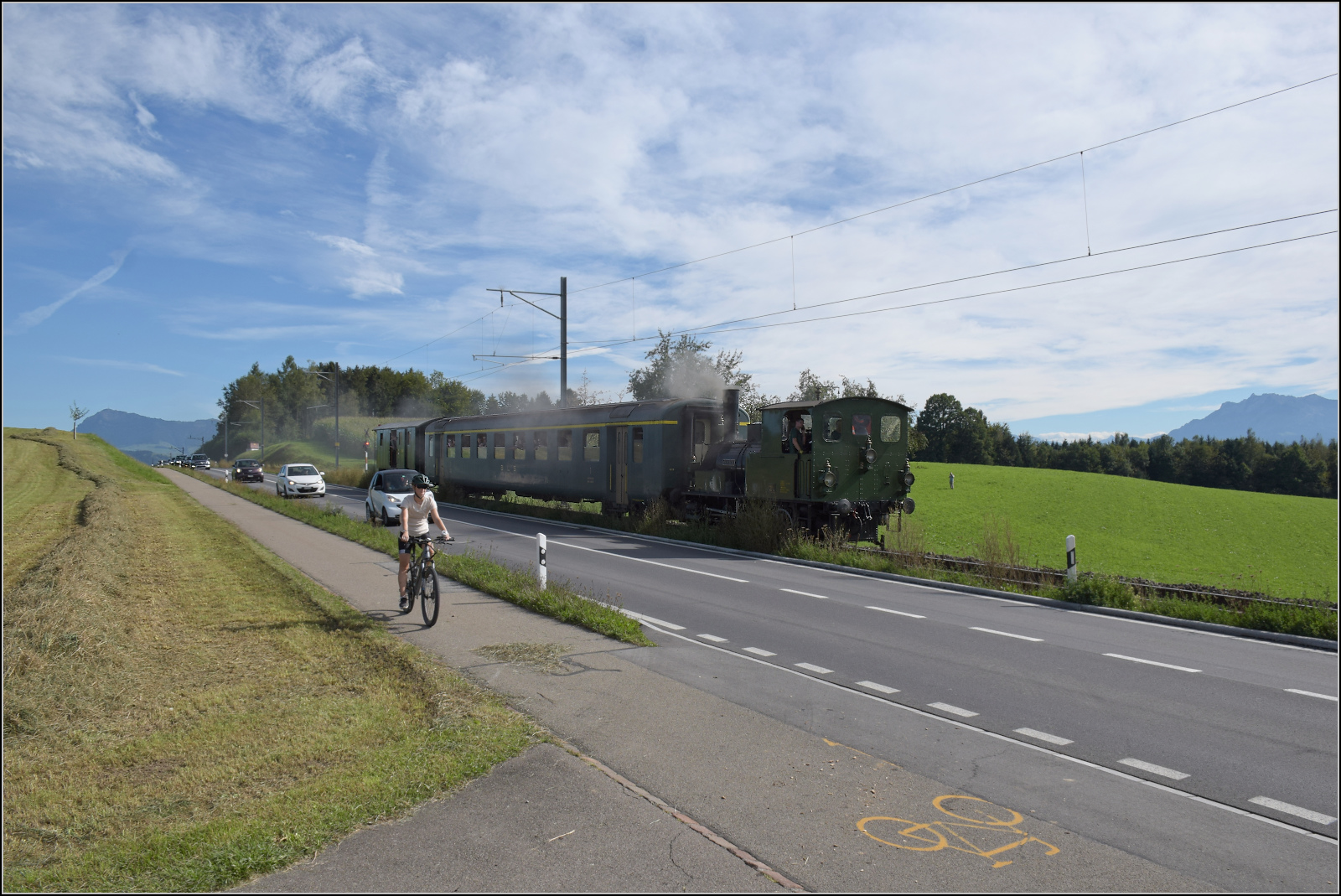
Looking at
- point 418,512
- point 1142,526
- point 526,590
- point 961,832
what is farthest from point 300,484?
point 1142,526

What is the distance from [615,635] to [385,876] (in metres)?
5.16

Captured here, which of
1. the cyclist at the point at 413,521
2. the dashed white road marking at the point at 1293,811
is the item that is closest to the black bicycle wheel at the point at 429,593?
the cyclist at the point at 413,521

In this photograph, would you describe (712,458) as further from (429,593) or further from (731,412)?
(429,593)

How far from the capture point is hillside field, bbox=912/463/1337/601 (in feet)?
88.3

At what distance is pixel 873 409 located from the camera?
17.6m

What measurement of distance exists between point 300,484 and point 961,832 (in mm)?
34827

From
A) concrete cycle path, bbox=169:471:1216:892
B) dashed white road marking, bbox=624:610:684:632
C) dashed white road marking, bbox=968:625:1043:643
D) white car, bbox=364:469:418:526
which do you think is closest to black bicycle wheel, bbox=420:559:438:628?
dashed white road marking, bbox=624:610:684:632

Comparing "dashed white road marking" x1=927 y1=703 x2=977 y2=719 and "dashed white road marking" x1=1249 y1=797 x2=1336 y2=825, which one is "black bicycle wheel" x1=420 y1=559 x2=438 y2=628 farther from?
"dashed white road marking" x1=1249 y1=797 x2=1336 y2=825

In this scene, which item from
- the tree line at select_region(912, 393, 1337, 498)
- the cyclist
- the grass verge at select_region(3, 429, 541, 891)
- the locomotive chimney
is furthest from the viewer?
the tree line at select_region(912, 393, 1337, 498)

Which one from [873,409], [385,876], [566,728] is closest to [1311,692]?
[566,728]

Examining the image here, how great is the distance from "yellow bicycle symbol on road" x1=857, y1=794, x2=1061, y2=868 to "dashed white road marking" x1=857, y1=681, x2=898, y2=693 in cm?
240

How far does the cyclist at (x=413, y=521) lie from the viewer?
9.73 m

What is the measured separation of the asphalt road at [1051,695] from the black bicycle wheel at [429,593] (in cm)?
258

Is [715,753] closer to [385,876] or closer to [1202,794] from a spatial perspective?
[385,876]
